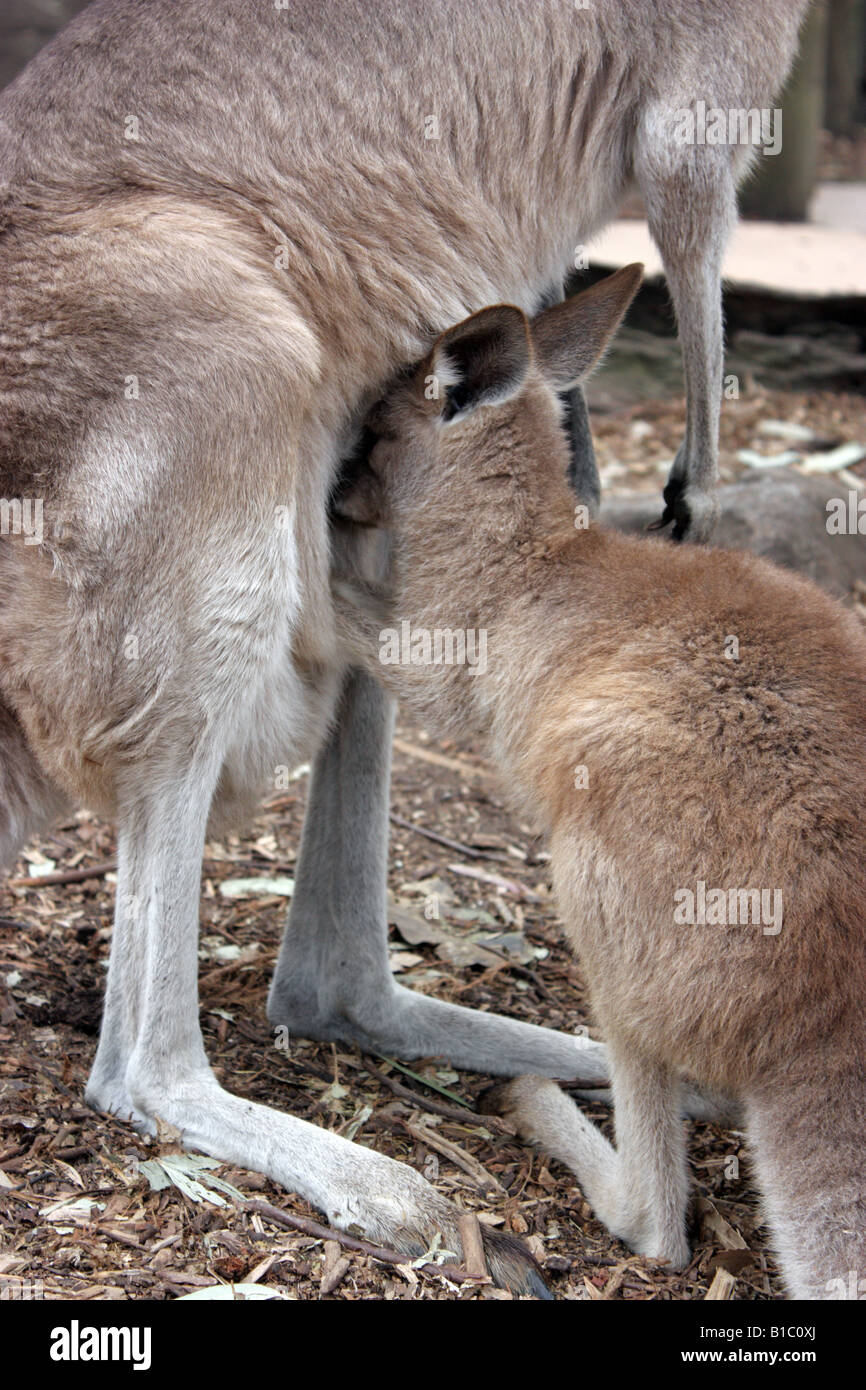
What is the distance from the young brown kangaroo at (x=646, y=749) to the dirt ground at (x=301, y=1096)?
0.15 meters

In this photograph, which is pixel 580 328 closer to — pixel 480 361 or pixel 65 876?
pixel 480 361

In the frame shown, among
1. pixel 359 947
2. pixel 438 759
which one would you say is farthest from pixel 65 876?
pixel 438 759

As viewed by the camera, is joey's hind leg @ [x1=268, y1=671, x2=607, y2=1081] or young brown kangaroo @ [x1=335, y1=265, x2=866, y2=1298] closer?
young brown kangaroo @ [x1=335, y1=265, x2=866, y2=1298]

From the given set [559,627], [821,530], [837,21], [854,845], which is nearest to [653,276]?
[821,530]

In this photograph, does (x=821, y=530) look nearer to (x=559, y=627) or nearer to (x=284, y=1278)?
(x=559, y=627)

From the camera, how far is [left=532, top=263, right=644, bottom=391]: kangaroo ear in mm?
3277

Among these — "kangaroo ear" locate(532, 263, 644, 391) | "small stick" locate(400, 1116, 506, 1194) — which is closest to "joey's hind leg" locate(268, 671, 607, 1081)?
"small stick" locate(400, 1116, 506, 1194)

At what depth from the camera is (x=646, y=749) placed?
8.87 ft

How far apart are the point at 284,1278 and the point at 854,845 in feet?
4.28

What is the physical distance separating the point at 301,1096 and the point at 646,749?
1.30 metres

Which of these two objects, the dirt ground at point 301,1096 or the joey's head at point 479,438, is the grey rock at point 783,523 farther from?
the joey's head at point 479,438

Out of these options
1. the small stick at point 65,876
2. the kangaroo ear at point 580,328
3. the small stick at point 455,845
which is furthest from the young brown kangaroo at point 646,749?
the small stick at point 65,876

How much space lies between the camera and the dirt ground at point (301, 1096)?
2699mm

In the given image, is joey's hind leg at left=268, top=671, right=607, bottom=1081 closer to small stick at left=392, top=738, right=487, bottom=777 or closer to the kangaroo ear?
the kangaroo ear
